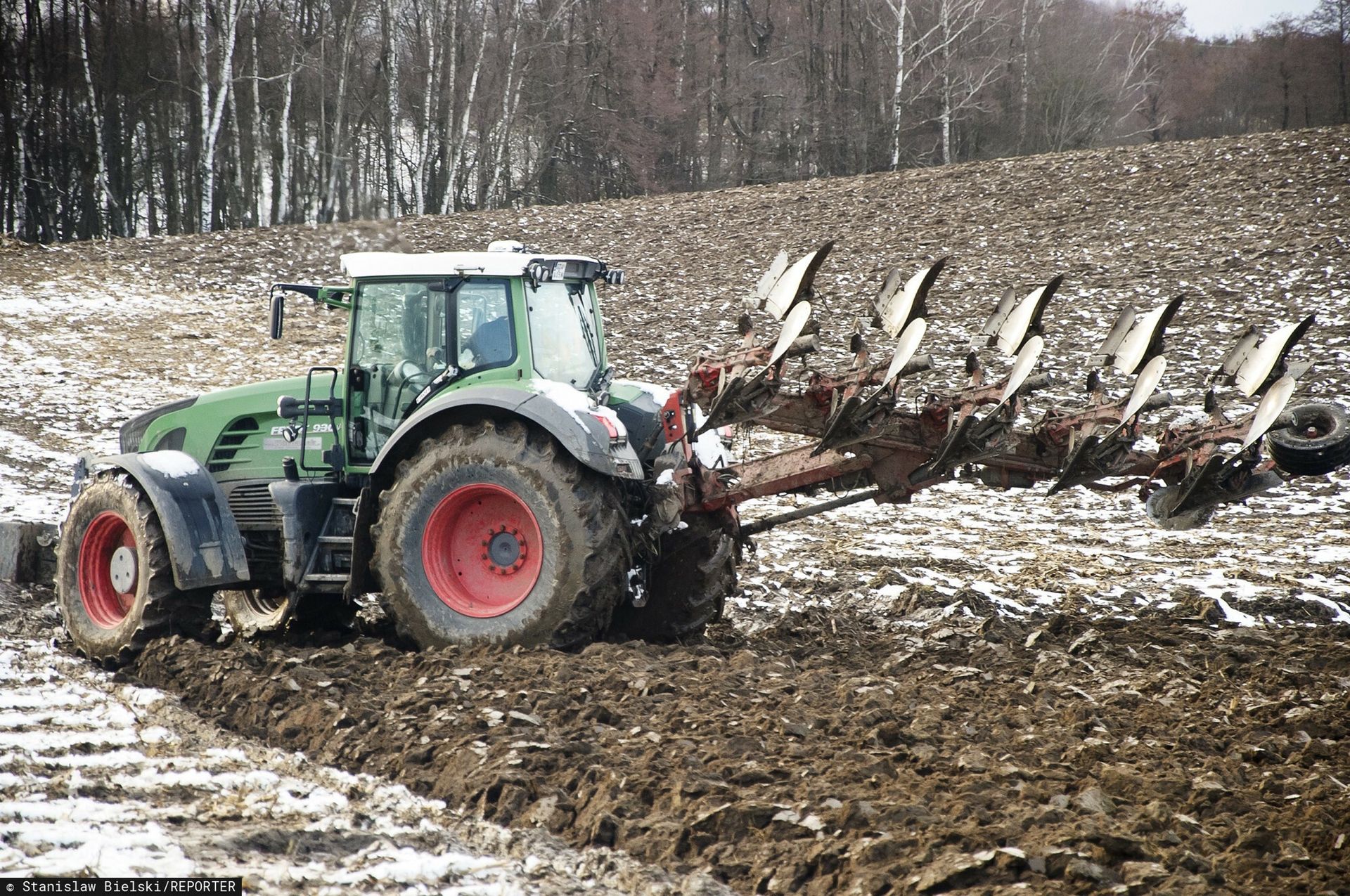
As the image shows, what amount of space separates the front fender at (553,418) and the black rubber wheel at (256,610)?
162cm

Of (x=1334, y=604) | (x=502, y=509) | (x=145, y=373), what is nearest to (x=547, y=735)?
(x=502, y=509)

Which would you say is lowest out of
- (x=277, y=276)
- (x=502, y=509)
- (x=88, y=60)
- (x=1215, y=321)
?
(x=502, y=509)

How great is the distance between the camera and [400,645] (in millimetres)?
6250

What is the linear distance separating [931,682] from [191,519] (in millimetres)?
3732

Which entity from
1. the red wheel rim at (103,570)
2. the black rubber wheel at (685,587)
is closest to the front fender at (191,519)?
the red wheel rim at (103,570)

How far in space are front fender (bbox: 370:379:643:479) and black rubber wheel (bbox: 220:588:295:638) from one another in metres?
1.62

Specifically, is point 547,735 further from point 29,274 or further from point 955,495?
point 29,274

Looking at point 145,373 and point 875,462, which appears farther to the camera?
point 145,373

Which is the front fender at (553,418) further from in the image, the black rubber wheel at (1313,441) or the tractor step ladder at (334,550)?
the black rubber wheel at (1313,441)

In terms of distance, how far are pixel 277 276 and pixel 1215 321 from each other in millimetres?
13839

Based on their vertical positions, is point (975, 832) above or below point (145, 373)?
below

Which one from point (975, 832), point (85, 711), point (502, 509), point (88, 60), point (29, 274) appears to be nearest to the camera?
point (975, 832)

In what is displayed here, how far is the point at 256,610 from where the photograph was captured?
23.7 ft

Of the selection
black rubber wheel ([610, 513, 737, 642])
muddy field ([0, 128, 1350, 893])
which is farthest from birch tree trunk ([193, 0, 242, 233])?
black rubber wheel ([610, 513, 737, 642])
